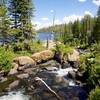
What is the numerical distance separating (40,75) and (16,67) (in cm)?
435

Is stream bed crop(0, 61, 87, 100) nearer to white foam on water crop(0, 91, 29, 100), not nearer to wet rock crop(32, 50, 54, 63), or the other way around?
white foam on water crop(0, 91, 29, 100)

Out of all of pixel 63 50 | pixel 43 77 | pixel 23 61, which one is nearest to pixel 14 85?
pixel 43 77

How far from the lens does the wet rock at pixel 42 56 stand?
39.0m

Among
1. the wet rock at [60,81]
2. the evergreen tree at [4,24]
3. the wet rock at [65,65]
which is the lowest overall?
the wet rock at [60,81]

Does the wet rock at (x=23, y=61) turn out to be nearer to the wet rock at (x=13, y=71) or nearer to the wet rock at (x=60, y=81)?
the wet rock at (x=13, y=71)

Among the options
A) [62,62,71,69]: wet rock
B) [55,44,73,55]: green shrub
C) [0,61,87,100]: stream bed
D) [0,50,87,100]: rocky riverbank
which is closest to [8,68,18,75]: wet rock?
[0,50,87,100]: rocky riverbank

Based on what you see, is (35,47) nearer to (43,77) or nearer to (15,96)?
(43,77)

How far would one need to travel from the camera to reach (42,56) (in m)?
39.4

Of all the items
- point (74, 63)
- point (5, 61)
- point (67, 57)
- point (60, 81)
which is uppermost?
point (5, 61)

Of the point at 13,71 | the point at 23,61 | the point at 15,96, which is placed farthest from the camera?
the point at 23,61

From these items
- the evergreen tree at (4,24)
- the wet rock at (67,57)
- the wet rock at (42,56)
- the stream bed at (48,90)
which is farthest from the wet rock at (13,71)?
the evergreen tree at (4,24)

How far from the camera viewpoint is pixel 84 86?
25656 mm

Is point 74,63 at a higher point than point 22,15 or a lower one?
lower

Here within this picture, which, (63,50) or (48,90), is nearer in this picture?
(48,90)
